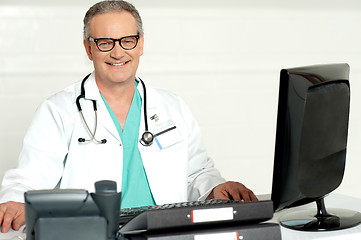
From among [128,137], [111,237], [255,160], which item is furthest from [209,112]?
[111,237]

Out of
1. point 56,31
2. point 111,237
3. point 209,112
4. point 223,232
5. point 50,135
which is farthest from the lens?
point 209,112

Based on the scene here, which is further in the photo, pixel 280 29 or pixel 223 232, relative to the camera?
pixel 280 29

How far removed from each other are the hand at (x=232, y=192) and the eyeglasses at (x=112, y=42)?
2.07 ft

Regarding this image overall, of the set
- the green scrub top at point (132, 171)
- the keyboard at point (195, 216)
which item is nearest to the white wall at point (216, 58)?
the green scrub top at point (132, 171)

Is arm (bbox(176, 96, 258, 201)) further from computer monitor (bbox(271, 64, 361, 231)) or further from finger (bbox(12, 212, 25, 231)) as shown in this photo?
finger (bbox(12, 212, 25, 231))

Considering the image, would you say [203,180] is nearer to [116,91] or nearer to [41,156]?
[116,91]

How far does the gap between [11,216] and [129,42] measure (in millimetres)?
822

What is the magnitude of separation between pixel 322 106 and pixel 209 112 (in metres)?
1.94

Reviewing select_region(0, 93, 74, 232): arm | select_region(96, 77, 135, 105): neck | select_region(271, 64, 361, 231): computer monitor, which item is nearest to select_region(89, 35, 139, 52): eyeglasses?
select_region(96, 77, 135, 105): neck

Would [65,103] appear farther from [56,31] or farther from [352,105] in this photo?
[352,105]

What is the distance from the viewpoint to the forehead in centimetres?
219

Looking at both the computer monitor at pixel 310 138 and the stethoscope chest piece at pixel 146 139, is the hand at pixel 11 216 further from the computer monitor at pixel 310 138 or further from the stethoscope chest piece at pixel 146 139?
the computer monitor at pixel 310 138

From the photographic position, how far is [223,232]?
4.41ft

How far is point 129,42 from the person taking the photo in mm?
2227
